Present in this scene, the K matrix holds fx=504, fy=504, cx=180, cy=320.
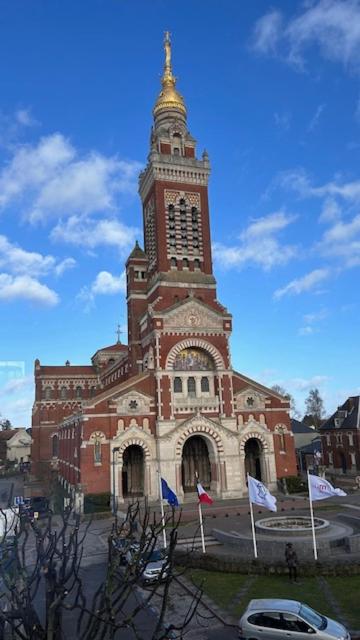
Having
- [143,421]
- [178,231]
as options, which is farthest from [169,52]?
[143,421]

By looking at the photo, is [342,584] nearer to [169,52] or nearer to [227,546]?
[227,546]

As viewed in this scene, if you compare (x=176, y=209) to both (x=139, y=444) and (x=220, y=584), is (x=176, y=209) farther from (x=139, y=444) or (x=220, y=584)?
(x=220, y=584)

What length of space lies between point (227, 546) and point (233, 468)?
18.8 m

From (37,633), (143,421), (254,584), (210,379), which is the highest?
(210,379)

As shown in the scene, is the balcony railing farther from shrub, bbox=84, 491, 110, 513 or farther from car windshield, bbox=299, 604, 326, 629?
car windshield, bbox=299, 604, 326, 629

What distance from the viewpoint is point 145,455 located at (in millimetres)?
42562

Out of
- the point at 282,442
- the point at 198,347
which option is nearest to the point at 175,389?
the point at 198,347

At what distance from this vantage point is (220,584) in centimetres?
1945

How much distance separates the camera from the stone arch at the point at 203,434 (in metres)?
42.9

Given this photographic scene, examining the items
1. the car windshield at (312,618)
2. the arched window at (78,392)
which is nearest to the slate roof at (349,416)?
the arched window at (78,392)

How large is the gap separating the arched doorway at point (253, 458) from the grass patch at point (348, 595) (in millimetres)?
29199

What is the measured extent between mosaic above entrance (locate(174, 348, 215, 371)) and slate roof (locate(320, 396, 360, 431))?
21860mm

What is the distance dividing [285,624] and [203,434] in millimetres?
30596

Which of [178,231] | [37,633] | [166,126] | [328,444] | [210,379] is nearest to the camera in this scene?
[37,633]
